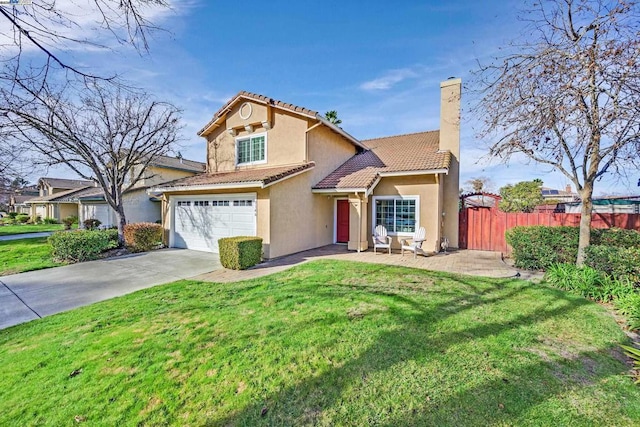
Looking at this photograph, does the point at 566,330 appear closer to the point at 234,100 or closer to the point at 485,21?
the point at 485,21

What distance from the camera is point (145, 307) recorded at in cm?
590

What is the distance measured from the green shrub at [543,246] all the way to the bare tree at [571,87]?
26.5 inches

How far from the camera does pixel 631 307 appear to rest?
16.9 ft

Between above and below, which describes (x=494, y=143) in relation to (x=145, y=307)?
above

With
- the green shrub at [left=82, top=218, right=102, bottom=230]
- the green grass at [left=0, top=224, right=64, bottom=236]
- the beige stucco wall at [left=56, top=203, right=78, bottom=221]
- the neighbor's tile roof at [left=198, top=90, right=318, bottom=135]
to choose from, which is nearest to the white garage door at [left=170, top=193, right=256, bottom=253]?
the neighbor's tile roof at [left=198, top=90, right=318, bottom=135]

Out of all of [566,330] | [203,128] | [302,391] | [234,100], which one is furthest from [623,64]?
[203,128]

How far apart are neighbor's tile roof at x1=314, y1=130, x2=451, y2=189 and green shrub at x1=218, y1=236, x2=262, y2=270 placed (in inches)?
170

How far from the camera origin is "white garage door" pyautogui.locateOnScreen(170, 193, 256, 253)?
1133 centimetres

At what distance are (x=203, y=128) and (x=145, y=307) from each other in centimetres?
1146

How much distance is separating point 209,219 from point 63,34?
10.1m

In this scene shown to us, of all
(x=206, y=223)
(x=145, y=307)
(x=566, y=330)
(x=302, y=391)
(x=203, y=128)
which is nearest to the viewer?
(x=302, y=391)

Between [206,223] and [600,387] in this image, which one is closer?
[600,387]

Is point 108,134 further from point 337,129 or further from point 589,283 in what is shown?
point 589,283

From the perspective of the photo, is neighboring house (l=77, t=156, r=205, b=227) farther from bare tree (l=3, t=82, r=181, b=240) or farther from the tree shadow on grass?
the tree shadow on grass
